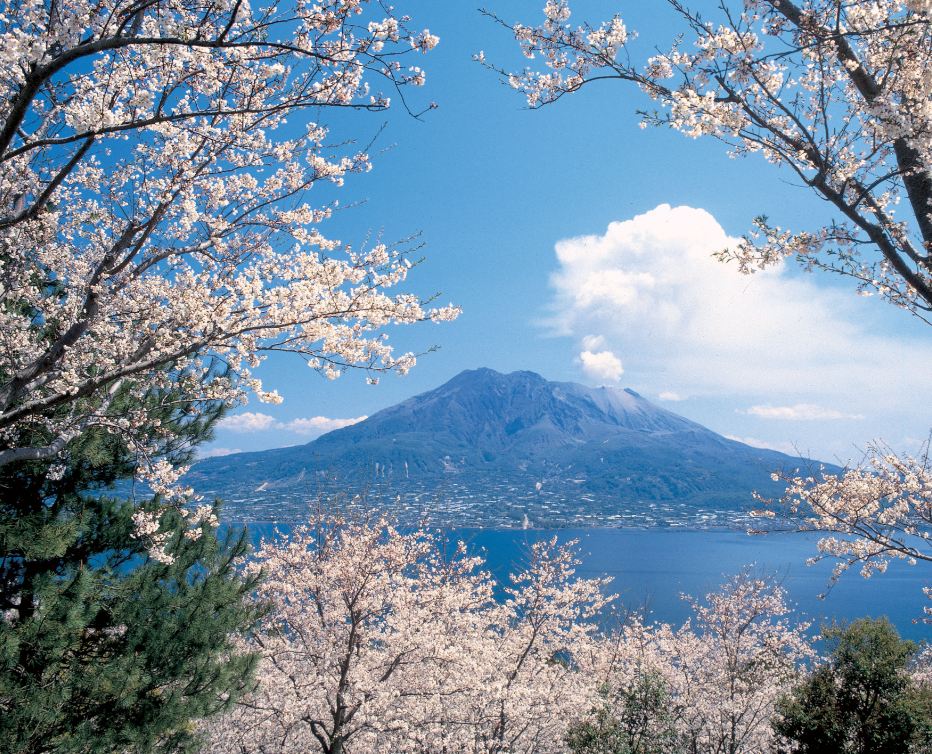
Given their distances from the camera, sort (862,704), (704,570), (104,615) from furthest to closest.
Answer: (704,570) < (862,704) < (104,615)

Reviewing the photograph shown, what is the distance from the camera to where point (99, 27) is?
8.54ft

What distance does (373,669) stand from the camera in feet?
31.6

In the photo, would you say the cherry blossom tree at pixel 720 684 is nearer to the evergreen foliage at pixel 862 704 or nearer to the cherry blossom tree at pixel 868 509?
the evergreen foliage at pixel 862 704

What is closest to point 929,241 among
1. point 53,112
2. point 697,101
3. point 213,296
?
point 697,101

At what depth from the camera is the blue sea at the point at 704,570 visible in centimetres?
5150

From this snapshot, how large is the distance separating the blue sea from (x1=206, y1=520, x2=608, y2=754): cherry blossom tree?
2152cm

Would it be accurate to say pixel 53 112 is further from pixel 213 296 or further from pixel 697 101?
pixel 697 101

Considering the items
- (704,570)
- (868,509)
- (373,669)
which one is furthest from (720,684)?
(704,570)

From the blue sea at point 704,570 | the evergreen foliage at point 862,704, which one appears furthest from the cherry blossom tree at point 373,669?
the blue sea at point 704,570

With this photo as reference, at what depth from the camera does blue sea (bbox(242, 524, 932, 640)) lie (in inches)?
2028

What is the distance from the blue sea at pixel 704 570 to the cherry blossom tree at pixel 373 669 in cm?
2152

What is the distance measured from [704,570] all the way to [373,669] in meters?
80.1

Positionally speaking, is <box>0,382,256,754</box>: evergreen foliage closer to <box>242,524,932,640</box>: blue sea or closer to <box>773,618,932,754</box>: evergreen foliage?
<box>773,618,932,754</box>: evergreen foliage

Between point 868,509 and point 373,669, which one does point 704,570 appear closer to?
point 373,669
